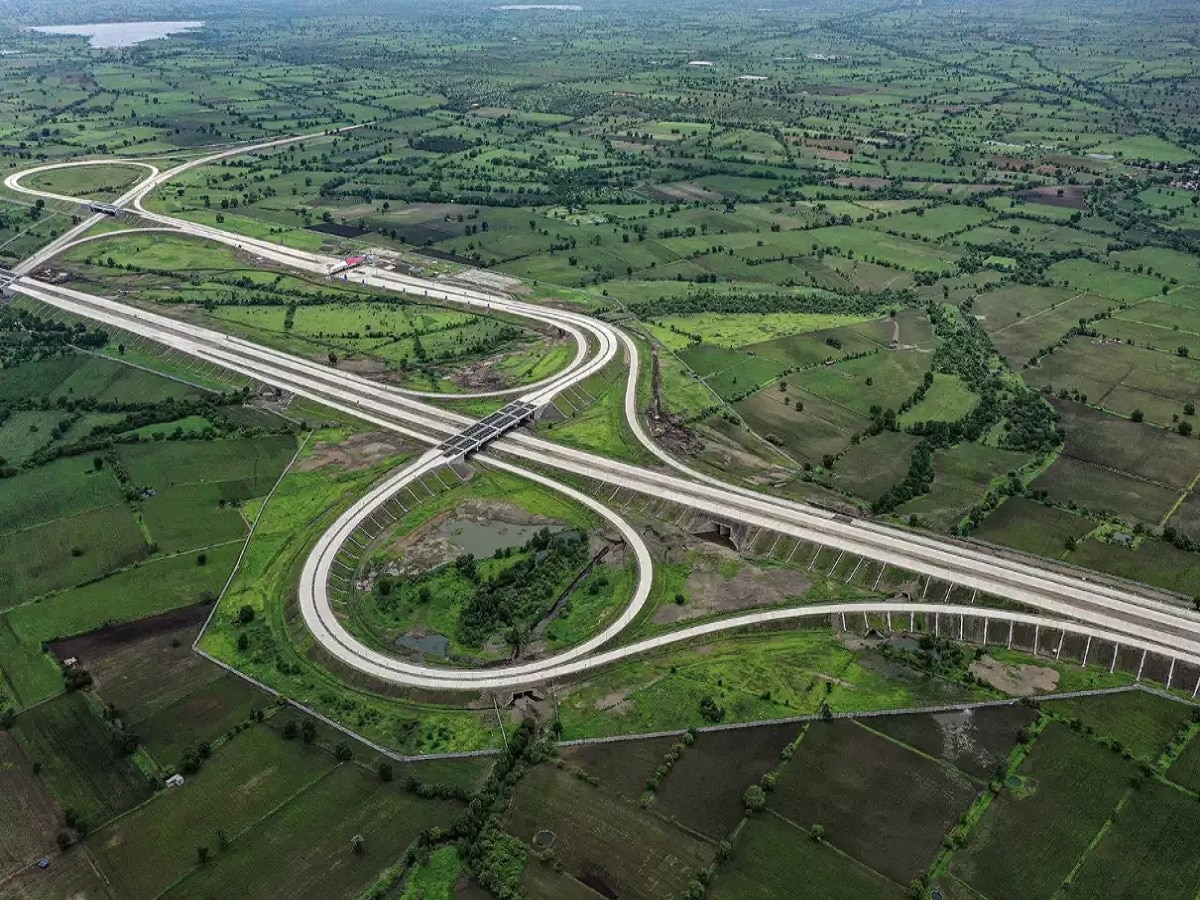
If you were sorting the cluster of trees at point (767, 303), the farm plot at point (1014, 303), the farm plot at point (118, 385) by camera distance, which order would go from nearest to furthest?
the farm plot at point (118, 385) → the farm plot at point (1014, 303) → the cluster of trees at point (767, 303)

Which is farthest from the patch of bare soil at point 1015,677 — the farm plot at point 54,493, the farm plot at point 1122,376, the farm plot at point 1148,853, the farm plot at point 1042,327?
the farm plot at point 54,493

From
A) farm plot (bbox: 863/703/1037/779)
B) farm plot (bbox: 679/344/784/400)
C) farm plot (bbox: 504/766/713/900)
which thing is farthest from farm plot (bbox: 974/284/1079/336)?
farm plot (bbox: 504/766/713/900)

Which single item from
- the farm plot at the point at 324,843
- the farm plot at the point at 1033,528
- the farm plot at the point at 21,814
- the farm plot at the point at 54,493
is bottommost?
the farm plot at the point at 1033,528

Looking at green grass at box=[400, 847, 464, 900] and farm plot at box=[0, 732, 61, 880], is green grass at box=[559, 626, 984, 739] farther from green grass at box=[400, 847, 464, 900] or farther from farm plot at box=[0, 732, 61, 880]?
farm plot at box=[0, 732, 61, 880]

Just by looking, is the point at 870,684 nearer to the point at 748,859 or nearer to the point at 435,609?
the point at 748,859

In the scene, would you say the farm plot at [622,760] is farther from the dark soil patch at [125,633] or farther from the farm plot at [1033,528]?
the farm plot at [1033,528]
